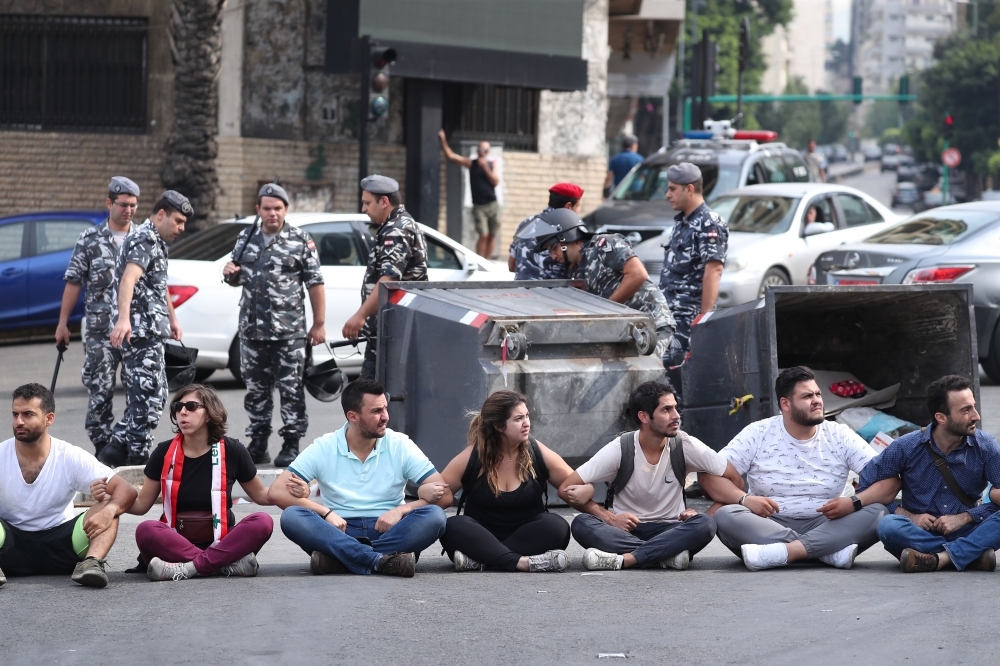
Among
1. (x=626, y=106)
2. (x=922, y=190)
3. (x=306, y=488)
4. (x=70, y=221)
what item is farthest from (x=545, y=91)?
(x=922, y=190)

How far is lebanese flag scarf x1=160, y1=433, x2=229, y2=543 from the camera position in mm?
6922

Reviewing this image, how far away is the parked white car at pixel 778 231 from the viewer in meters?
15.9

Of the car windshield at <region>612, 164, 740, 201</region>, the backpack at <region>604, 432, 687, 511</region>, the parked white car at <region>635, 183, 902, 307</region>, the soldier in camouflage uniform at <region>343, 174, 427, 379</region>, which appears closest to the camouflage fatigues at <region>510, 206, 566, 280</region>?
the soldier in camouflage uniform at <region>343, 174, 427, 379</region>

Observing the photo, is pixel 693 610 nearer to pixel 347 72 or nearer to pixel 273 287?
pixel 273 287

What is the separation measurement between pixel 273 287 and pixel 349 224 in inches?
153

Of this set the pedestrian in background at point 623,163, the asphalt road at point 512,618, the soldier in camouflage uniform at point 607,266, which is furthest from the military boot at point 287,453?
the pedestrian in background at point 623,163

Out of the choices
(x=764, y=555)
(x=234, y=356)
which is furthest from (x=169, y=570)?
(x=234, y=356)

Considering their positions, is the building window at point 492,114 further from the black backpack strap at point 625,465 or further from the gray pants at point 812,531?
the gray pants at point 812,531

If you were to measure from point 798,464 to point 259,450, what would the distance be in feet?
12.0

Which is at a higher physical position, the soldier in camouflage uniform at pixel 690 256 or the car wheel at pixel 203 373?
the soldier in camouflage uniform at pixel 690 256

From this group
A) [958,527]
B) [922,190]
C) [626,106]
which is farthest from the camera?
[922,190]

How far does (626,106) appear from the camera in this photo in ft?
131

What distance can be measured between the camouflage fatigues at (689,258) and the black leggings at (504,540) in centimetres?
246

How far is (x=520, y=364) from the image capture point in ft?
26.7
